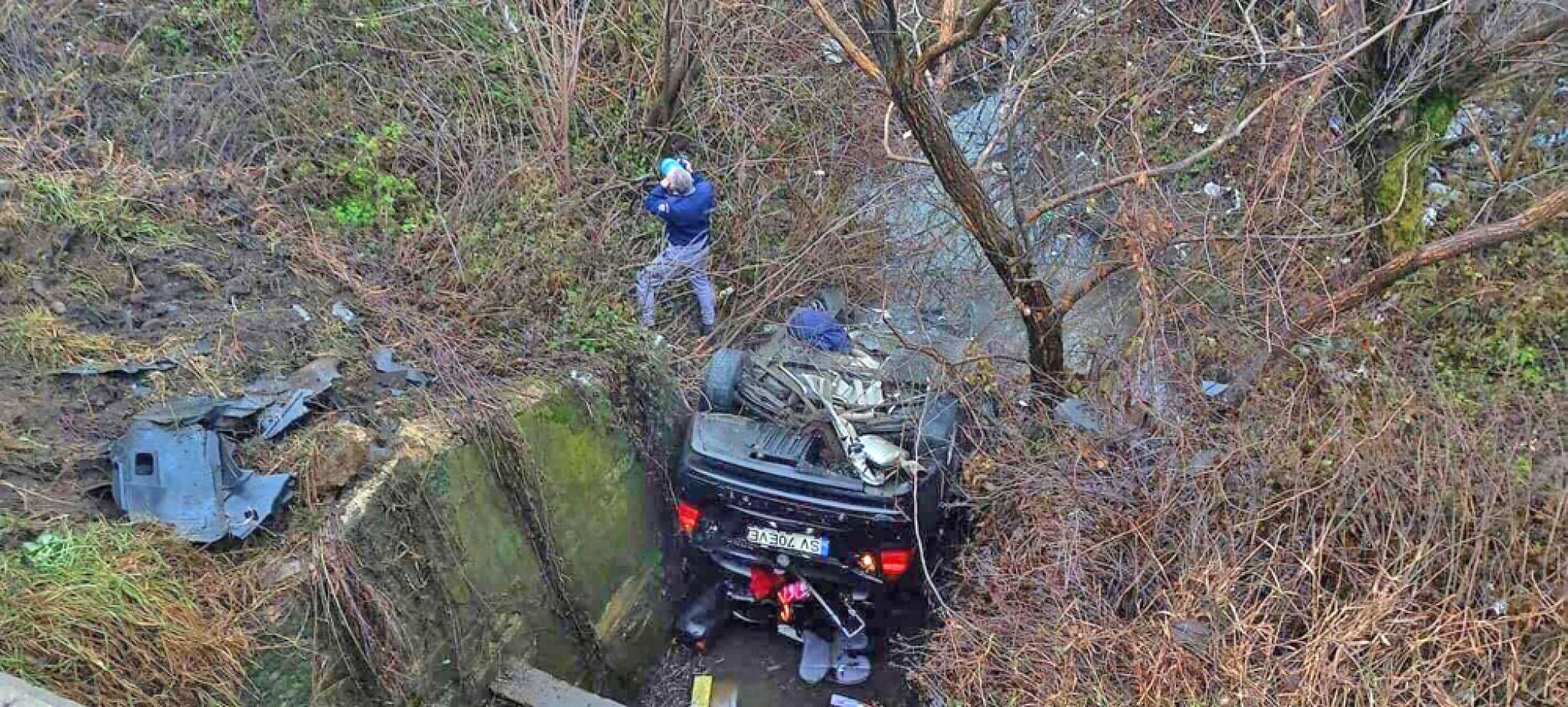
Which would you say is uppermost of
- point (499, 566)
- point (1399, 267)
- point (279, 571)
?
point (279, 571)

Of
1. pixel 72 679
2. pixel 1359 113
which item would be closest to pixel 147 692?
pixel 72 679

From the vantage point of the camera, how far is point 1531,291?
5012 mm

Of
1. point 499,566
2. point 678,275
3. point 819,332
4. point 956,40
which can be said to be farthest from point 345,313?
point 956,40

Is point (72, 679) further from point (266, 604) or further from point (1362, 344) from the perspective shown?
point (1362, 344)

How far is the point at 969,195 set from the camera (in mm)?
4512

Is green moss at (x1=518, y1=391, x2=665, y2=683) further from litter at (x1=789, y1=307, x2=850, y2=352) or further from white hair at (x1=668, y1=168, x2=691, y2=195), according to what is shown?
white hair at (x1=668, y1=168, x2=691, y2=195)

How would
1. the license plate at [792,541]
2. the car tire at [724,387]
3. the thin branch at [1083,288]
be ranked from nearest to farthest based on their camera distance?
the license plate at [792,541] < the thin branch at [1083,288] < the car tire at [724,387]

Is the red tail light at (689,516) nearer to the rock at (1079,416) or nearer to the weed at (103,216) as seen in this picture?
the rock at (1079,416)

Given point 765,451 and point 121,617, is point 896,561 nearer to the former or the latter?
point 765,451

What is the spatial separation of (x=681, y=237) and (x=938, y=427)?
265cm

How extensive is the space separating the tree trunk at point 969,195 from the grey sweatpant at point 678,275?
2256 millimetres

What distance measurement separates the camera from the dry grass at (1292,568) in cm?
320

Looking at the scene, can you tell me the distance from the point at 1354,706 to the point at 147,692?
13.9 feet

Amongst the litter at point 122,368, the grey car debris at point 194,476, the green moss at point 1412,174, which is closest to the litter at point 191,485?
the grey car debris at point 194,476
